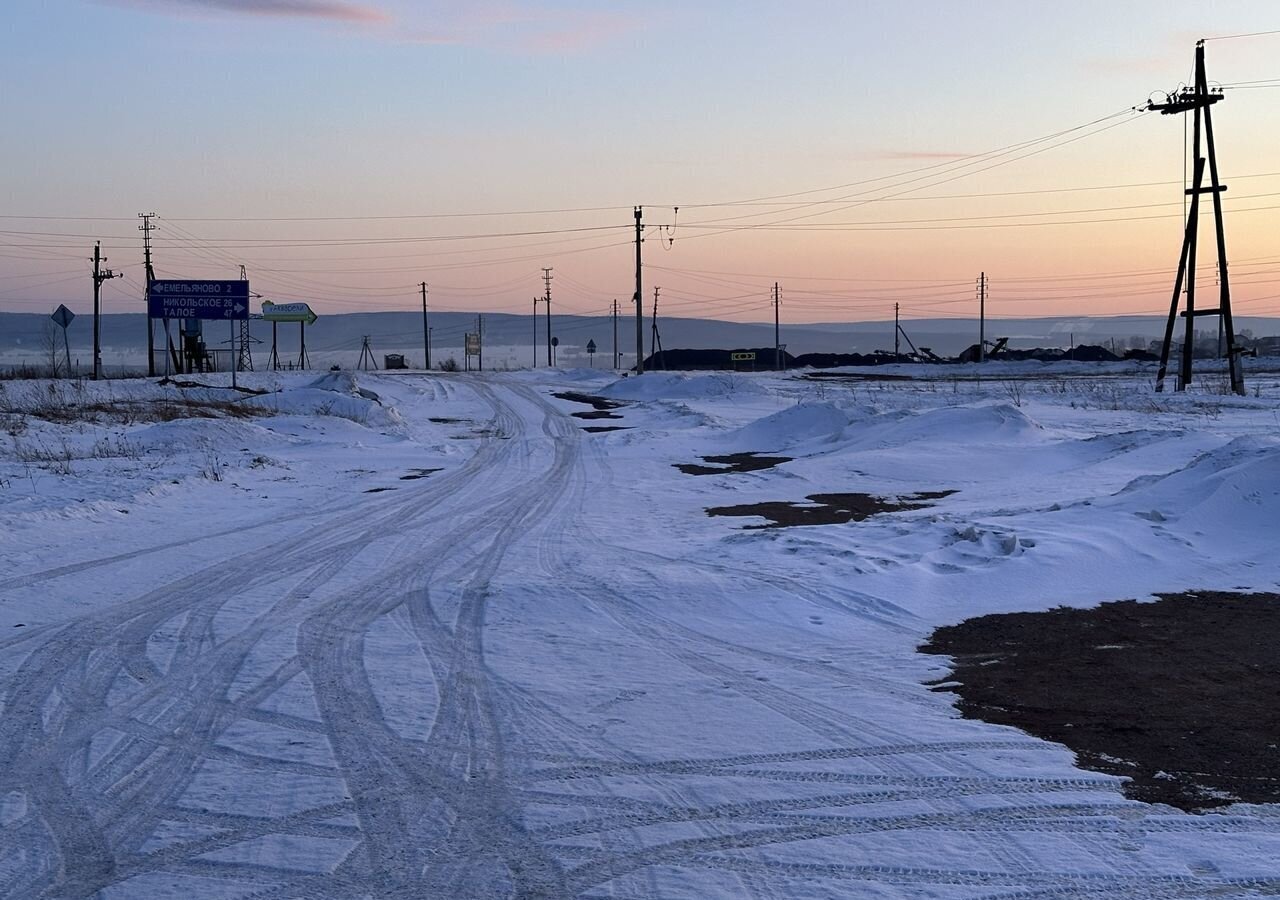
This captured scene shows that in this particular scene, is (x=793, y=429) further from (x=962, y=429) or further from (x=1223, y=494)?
(x=1223, y=494)

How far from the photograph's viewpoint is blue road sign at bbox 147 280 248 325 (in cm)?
4453

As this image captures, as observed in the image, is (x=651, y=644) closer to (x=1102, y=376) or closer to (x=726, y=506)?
(x=726, y=506)

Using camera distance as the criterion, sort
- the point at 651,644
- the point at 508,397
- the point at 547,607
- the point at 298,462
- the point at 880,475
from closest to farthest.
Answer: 1. the point at 651,644
2. the point at 547,607
3. the point at 880,475
4. the point at 298,462
5. the point at 508,397

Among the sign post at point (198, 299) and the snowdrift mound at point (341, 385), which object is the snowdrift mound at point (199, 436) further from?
the sign post at point (198, 299)

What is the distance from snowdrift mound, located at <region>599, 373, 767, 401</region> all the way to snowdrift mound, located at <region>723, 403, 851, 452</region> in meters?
17.8

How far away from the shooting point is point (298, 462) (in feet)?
70.4

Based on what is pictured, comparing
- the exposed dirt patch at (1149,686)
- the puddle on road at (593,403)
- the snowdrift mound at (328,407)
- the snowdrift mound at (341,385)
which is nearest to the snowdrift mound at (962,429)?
the exposed dirt patch at (1149,686)

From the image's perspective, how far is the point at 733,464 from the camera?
69.8ft

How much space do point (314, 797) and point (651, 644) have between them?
331cm

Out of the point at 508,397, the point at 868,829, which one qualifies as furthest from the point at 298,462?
the point at 508,397

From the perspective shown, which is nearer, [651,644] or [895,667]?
[895,667]

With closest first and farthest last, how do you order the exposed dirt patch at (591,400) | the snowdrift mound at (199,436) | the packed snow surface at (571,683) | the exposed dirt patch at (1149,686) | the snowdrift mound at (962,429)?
the packed snow surface at (571,683) → the exposed dirt patch at (1149,686) → the snowdrift mound at (962,429) → the snowdrift mound at (199,436) → the exposed dirt patch at (591,400)

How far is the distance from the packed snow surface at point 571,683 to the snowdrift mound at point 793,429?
6057 mm

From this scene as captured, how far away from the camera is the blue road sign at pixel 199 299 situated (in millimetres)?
44531
